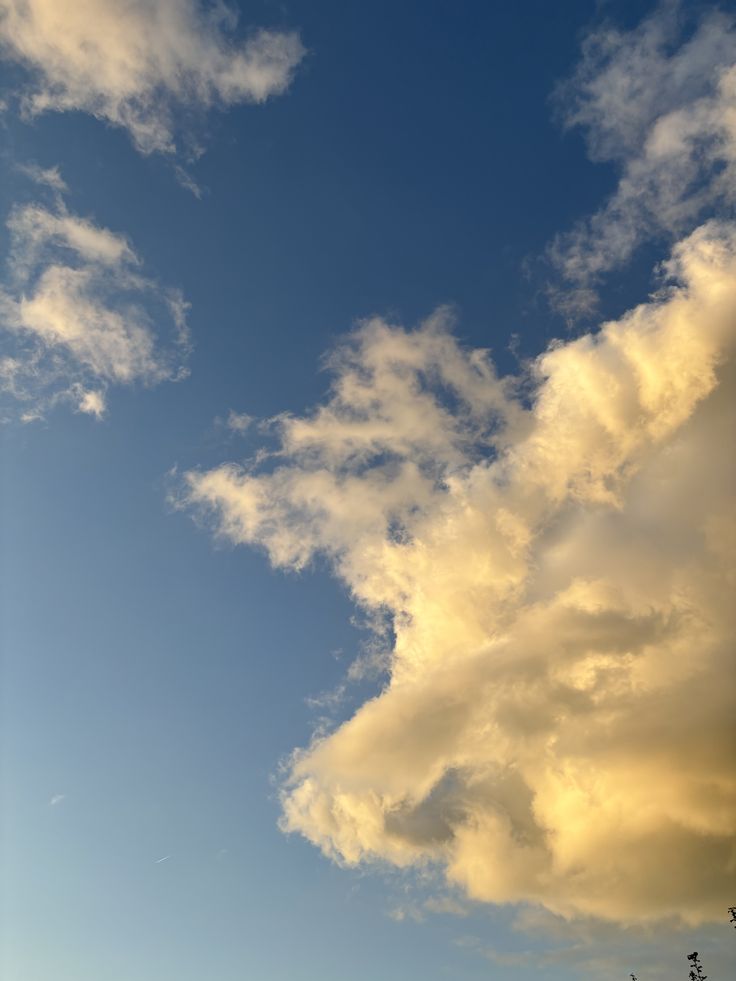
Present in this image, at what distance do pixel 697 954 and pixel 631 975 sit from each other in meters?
25.7

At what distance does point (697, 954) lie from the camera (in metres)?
132

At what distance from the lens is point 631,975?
14850 cm

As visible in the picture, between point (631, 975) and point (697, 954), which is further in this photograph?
point (631, 975)
